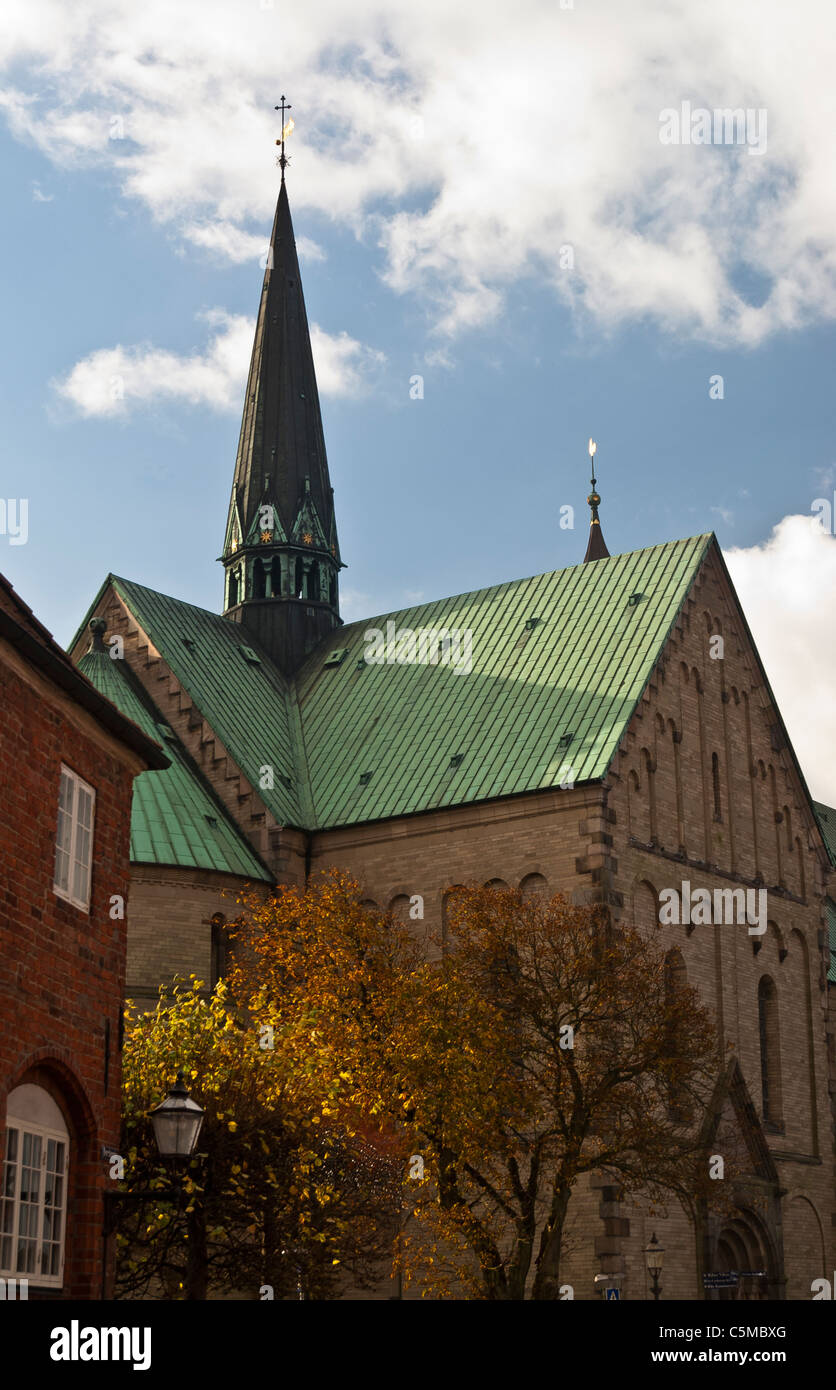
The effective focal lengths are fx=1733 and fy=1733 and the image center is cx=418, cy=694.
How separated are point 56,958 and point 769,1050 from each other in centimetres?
3339

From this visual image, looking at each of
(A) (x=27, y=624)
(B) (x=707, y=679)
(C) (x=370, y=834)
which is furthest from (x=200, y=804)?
(A) (x=27, y=624)

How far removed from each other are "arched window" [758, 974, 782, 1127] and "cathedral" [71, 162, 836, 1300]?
7 cm

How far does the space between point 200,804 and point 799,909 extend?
18.4m

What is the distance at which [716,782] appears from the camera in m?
50.6

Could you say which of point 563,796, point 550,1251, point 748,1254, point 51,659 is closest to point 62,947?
point 51,659

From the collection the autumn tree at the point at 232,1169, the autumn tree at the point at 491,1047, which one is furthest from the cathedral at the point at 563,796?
the autumn tree at the point at 232,1169

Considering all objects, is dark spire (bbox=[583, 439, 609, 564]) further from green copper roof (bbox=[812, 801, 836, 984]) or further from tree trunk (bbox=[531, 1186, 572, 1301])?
tree trunk (bbox=[531, 1186, 572, 1301])

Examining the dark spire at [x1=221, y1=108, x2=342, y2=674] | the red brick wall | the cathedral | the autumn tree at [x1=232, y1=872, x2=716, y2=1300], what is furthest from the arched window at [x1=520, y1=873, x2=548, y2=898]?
the red brick wall

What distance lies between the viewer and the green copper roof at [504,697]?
155 ft

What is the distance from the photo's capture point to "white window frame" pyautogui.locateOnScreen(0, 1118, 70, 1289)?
1902cm

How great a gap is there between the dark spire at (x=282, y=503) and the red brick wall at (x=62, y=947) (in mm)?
36599

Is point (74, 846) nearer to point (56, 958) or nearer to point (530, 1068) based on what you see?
point (56, 958)

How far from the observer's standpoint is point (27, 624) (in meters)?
20.9
